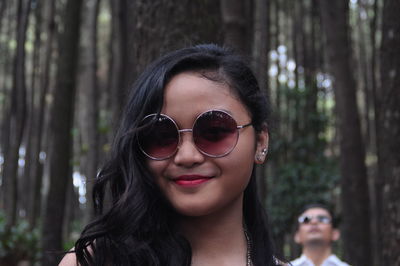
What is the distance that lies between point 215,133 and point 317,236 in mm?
4186

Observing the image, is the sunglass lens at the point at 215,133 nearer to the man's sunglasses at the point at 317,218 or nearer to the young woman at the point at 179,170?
the young woman at the point at 179,170

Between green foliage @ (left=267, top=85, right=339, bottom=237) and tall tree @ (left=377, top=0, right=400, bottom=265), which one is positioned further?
green foliage @ (left=267, top=85, right=339, bottom=237)

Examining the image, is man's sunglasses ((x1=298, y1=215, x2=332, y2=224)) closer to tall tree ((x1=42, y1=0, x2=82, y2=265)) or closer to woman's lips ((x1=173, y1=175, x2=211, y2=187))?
tall tree ((x1=42, y1=0, x2=82, y2=265))

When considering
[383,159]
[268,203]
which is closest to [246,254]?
[383,159]

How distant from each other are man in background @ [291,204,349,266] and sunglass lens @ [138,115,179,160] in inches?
157

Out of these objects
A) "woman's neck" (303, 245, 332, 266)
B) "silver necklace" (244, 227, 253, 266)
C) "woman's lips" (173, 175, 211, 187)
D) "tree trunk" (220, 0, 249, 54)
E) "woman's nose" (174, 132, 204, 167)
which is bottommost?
"woman's neck" (303, 245, 332, 266)

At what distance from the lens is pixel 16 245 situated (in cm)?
1273

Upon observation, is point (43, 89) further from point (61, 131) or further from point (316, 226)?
point (316, 226)

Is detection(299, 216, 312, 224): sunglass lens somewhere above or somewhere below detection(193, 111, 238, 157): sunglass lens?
below

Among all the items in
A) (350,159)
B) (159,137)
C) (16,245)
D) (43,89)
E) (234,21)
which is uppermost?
(234,21)

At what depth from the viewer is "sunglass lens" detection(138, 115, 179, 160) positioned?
5.49 feet

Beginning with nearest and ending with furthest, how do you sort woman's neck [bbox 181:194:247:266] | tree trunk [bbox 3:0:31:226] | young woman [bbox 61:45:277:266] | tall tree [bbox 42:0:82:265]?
young woman [bbox 61:45:277:266] → woman's neck [bbox 181:194:247:266] → tall tree [bbox 42:0:82:265] → tree trunk [bbox 3:0:31:226]

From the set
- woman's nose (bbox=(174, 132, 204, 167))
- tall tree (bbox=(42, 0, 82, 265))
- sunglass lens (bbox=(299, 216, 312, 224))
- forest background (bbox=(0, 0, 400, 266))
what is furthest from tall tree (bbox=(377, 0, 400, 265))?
tall tree (bbox=(42, 0, 82, 265))

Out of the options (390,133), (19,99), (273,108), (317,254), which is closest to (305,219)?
(317,254)
